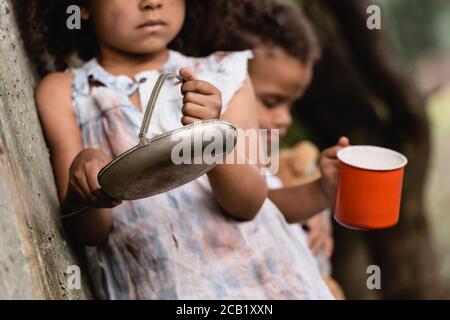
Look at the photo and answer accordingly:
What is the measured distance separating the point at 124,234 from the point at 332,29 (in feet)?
4.05

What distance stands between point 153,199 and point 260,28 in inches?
27.0

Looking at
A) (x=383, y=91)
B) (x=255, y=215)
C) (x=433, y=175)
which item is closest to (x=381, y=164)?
(x=255, y=215)

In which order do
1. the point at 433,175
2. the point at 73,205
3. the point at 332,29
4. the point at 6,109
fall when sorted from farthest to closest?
the point at 433,175, the point at 332,29, the point at 73,205, the point at 6,109

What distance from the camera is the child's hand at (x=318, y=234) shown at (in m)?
2.21

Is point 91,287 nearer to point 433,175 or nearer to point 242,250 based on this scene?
point 242,250

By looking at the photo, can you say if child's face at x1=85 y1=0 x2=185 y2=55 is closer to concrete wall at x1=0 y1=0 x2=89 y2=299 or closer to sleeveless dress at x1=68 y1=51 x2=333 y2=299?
sleeveless dress at x1=68 y1=51 x2=333 y2=299


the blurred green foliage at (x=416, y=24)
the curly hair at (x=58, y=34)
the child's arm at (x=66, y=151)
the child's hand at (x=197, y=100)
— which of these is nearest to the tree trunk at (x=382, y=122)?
the blurred green foliage at (x=416, y=24)

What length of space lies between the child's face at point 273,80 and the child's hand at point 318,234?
11.2 inches

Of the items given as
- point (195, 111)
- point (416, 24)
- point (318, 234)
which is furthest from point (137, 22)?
point (416, 24)

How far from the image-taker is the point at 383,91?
2.58 m

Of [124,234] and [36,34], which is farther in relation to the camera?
[36,34]

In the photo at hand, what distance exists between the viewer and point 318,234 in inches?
87.8

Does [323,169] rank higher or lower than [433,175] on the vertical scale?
higher

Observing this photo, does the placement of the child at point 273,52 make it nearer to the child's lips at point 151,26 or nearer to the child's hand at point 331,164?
the child's hand at point 331,164
